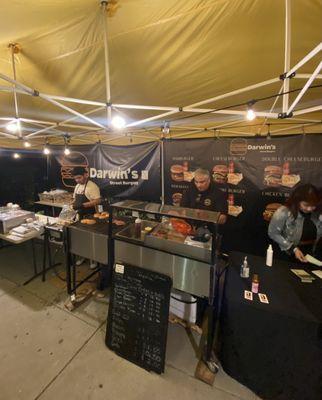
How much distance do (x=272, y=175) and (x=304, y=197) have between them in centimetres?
105

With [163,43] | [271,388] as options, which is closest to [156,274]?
[271,388]

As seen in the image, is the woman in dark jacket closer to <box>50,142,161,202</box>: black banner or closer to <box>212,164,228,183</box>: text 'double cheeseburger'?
<box>212,164,228,183</box>: text 'double cheeseburger'

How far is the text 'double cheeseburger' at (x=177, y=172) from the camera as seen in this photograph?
3.57m

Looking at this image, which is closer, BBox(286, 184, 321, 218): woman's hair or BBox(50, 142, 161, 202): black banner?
BBox(286, 184, 321, 218): woman's hair

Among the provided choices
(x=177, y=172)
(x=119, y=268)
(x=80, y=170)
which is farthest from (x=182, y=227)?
(x=80, y=170)

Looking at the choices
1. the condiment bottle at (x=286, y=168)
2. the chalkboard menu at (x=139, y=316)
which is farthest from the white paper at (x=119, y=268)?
the condiment bottle at (x=286, y=168)

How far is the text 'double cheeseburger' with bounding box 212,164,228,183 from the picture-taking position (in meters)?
3.28

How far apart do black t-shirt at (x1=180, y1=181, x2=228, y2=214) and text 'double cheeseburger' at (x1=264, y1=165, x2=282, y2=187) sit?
695 mm

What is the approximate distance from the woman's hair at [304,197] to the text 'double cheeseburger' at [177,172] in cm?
187

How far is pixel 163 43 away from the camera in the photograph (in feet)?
5.08

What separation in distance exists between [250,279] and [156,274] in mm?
875

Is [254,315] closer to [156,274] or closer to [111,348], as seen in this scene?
[156,274]

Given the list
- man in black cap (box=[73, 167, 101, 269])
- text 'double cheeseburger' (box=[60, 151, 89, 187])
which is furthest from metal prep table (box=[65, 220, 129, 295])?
text 'double cheeseburger' (box=[60, 151, 89, 187])

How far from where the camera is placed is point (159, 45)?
157 cm
